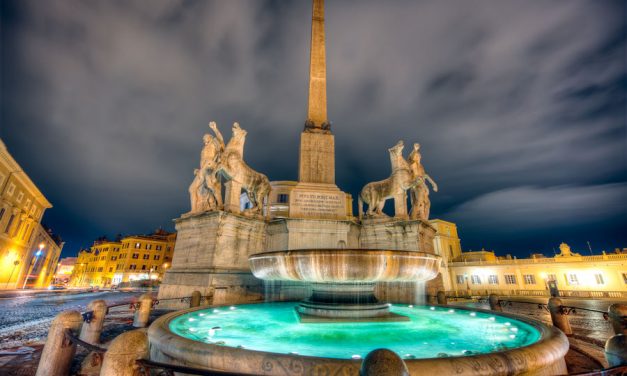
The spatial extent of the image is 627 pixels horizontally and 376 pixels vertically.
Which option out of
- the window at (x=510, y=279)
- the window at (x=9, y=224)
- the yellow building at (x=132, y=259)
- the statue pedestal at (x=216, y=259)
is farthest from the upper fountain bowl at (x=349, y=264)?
the yellow building at (x=132, y=259)

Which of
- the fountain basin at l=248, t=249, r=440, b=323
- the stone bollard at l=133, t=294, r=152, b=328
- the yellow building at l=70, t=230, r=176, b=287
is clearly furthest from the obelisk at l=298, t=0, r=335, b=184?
the yellow building at l=70, t=230, r=176, b=287

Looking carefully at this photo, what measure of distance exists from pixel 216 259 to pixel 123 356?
24.3ft

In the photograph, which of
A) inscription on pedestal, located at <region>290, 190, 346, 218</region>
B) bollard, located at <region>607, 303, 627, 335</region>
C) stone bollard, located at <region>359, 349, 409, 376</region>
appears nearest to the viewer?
stone bollard, located at <region>359, 349, 409, 376</region>

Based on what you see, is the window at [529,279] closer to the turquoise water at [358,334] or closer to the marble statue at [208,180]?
the turquoise water at [358,334]

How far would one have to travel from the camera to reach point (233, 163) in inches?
439

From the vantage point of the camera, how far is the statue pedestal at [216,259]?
29.2ft

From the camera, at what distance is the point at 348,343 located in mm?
3791

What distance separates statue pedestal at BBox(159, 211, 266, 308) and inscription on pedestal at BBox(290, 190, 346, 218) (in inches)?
68.7

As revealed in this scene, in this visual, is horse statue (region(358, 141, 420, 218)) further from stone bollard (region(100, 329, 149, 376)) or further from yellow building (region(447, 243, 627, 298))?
yellow building (region(447, 243, 627, 298))

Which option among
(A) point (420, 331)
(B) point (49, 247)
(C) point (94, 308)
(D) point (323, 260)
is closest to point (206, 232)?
(C) point (94, 308)

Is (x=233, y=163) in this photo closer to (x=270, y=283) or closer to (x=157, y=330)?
(x=270, y=283)

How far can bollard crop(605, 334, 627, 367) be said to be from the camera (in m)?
2.61

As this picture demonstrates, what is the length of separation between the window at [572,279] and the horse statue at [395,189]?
1239 inches

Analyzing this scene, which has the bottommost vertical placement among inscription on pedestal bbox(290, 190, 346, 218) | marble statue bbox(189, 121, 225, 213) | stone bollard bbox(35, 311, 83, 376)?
stone bollard bbox(35, 311, 83, 376)
